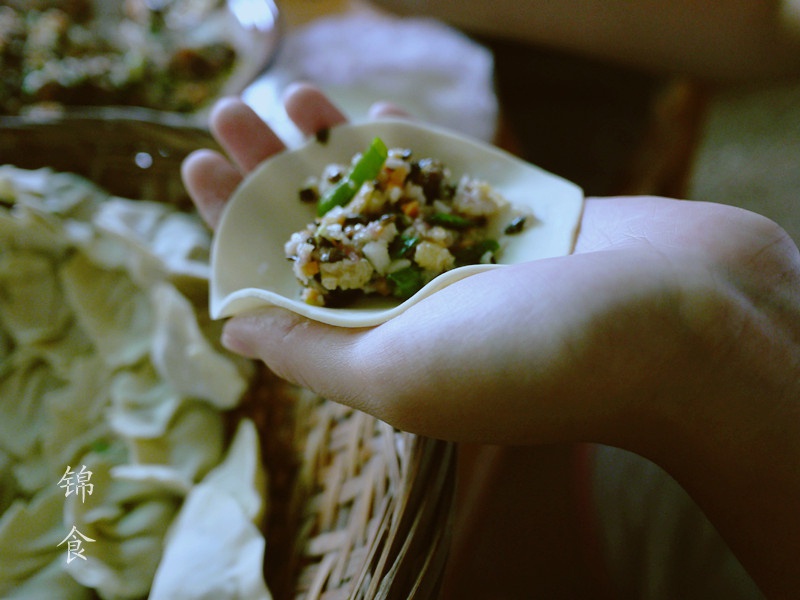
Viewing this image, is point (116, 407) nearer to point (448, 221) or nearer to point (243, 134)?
point (243, 134)

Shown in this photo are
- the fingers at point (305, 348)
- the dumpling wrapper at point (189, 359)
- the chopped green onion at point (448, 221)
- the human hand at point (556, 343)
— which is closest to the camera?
the human hand at point (556, 343)

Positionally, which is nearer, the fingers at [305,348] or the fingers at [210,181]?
the fingers at [305,348]

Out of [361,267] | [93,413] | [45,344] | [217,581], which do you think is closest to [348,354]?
Answer: [361,267]

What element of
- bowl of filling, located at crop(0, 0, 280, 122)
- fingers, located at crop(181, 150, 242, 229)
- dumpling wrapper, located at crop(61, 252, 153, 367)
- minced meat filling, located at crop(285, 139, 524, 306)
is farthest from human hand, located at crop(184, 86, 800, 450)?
bowl of filling, located at crop(0, 0, 280, 122)

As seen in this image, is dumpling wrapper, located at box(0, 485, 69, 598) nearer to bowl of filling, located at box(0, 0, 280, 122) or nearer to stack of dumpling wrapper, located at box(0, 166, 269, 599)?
stack of dumpling wrapper, located at box(0, 166, 269, 599)

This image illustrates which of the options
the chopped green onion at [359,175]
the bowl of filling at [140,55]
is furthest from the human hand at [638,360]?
the bowl of filling at [140,55]

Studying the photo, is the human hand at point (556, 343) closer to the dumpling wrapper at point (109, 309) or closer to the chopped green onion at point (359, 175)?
the chopped green onion at point (359, 175)
